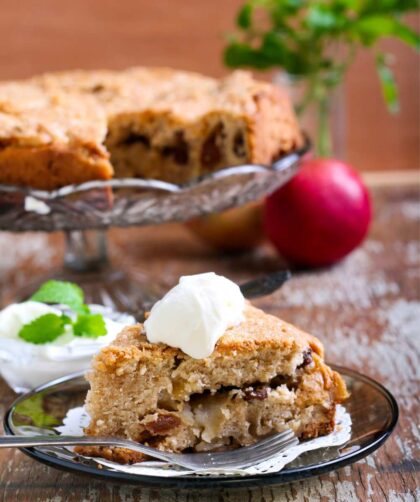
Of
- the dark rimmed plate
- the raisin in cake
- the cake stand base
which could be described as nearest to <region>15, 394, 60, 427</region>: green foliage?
the dark rimmed plate

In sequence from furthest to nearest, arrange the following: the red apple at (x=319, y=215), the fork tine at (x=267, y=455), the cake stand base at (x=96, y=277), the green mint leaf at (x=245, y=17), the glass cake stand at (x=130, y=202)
Answer: the green mint leaf at (x=245, y=17) → the red apple at (x=319, y=215) → the cake stand base at (x=96, y=277) → the glass cake stand at (x=130, y=202) → the fork tine at (x=267, y=455)

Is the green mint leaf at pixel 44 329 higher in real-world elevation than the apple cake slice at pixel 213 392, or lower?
lower

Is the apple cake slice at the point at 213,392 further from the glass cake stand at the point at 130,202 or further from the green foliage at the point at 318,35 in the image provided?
the green foliage at the point at 318,35

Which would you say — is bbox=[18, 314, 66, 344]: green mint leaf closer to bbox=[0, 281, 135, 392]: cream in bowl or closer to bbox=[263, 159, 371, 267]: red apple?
bbox=[0, 281, 135, 392]: cream in bowl

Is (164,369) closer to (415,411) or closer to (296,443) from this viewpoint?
(296,443)

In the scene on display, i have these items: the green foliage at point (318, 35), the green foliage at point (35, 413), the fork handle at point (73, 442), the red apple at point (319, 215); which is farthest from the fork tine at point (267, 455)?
the green foliage at point (318, 35)

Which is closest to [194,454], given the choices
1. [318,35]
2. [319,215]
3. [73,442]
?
[73,442]

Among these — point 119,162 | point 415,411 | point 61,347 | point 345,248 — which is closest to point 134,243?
point 119,162
